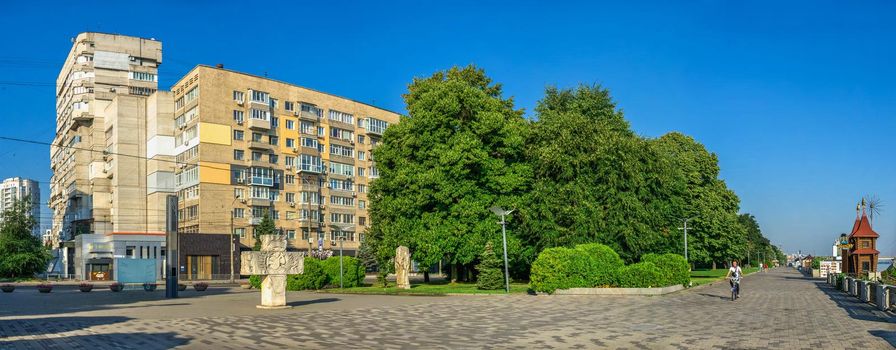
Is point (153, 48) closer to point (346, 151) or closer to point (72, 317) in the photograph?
point (346, 151)

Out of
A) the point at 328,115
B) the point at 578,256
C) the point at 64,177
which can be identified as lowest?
the point at 578,256

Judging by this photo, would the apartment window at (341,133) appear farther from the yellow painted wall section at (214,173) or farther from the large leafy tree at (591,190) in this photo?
the large leafy tree at (591,190)

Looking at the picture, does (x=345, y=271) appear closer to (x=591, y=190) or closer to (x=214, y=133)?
(x=591, y=190)

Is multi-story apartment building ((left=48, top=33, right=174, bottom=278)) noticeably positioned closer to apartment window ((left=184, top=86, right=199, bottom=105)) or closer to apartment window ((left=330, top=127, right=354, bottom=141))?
apartment window ((left=184, top=86, right=199, bottom=105))

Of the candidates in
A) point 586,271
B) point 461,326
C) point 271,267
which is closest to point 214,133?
point 586,271

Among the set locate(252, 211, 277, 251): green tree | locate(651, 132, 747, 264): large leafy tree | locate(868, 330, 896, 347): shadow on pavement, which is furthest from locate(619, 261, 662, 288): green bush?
locate(252, 211, 277, 251): green tree

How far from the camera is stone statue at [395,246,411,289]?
44.4m

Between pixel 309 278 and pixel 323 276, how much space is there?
45.4 inches

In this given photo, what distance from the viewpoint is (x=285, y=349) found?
15.5 m

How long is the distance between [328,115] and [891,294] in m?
81.4

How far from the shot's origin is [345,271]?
47.7 metres

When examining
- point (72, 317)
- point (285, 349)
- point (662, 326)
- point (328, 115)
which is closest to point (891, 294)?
point (662, 326)

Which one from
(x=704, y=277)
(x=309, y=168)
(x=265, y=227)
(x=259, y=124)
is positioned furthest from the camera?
(x=309, y=168)

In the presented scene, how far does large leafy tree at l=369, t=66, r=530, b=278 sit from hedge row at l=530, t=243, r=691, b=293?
28.0 ft
